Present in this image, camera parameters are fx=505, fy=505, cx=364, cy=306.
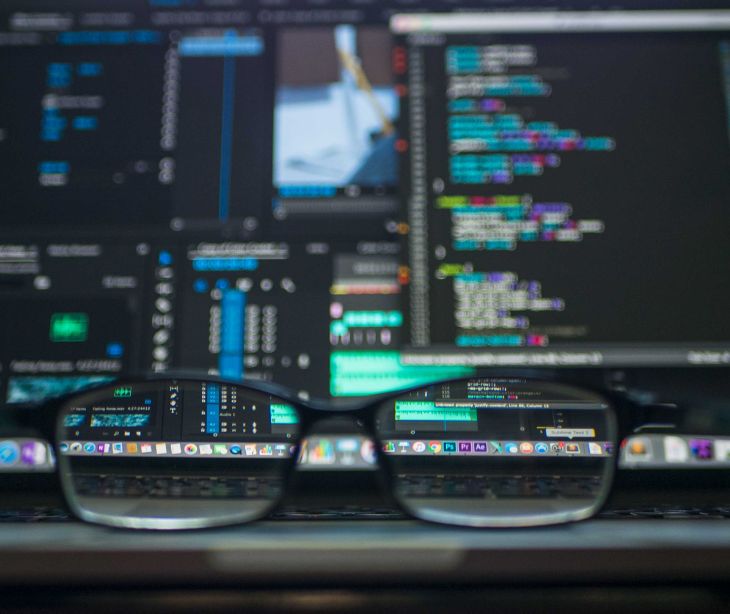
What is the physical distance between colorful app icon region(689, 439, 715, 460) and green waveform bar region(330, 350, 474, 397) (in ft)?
0.70

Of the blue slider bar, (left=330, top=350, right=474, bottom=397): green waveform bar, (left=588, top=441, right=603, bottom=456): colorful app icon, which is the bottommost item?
(left=588, top=441, right=603, bottom=456): colorful app icon

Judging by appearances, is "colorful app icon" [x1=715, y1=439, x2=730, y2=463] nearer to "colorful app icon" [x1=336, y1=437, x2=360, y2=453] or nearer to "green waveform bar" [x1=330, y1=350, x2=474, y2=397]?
"green waveform bar" [x1=330, y1=350, x2=474, y2=397]

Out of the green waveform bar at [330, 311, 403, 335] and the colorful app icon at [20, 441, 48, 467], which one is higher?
the green waveform bar at [330, 311, 403, 335]

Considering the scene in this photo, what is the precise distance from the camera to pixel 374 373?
535mm

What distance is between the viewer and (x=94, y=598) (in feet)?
0.88

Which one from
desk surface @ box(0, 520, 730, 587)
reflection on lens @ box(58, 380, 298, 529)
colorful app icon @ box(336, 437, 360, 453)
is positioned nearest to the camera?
desk surface @ box(0, 520, 730, 587)

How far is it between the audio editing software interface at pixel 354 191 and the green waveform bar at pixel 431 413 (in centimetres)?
13

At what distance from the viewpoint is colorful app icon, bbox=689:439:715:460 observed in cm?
47

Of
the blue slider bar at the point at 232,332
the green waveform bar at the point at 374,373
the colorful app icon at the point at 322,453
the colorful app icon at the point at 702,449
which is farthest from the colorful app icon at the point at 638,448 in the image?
the blue slider bar at the point at 232,332

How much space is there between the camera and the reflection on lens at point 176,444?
38 cm

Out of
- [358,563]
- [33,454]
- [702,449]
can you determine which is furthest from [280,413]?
[702,449]

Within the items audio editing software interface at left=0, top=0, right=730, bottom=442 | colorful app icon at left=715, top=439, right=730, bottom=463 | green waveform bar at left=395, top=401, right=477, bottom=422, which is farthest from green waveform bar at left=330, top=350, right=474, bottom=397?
colorful app icon at left=715, top=439, right=730, bottom=463

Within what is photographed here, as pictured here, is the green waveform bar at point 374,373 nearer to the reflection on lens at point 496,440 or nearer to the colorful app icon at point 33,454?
the reflection on lens at point 496,440

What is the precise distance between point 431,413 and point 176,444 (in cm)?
20
